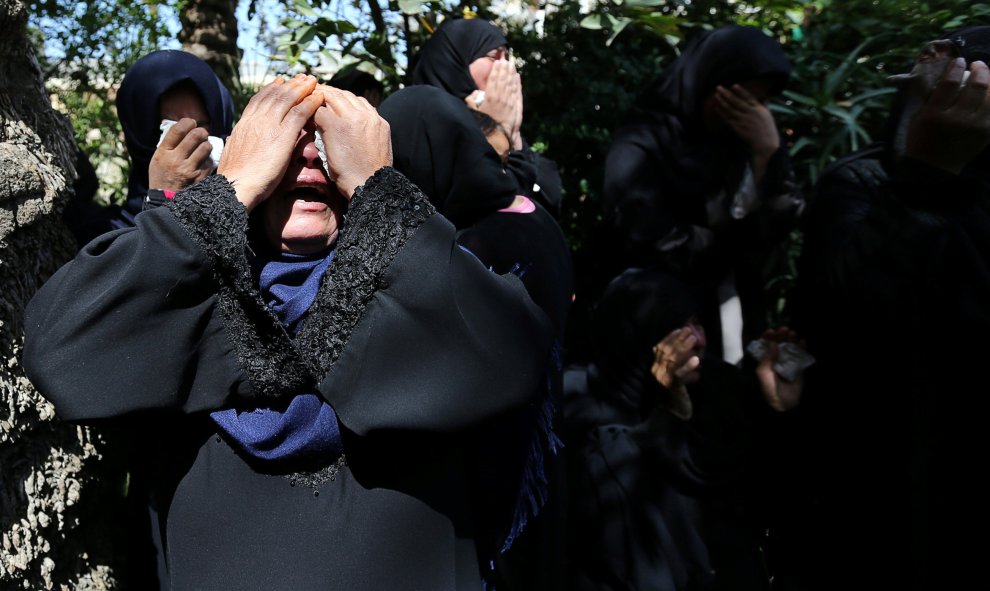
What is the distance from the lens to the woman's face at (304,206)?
1580mm

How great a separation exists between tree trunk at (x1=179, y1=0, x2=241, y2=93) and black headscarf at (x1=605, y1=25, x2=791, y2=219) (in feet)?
6.73

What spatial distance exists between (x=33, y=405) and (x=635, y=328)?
2010 mm

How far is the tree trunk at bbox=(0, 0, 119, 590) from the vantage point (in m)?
2.01

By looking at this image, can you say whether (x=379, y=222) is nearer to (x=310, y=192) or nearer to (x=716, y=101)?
(x=310, y=192)

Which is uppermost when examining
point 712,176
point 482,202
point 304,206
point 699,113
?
point 304,206

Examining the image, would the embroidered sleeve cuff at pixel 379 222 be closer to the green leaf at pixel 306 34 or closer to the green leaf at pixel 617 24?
the green leaf at pixel 306 34

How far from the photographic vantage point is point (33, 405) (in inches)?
81.8

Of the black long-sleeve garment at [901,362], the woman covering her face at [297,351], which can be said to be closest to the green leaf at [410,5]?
the black long-sleeve garment at [901,362]

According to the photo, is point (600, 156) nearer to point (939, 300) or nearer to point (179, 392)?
point (939, 300)

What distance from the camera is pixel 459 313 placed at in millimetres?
1477

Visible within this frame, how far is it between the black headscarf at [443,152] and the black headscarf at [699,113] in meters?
1.29

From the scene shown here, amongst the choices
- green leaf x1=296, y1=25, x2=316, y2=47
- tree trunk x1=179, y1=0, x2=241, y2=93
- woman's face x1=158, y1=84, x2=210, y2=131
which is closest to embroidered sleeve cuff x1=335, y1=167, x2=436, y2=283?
woman's face x1=158, y1=84, x2=210, y2=131

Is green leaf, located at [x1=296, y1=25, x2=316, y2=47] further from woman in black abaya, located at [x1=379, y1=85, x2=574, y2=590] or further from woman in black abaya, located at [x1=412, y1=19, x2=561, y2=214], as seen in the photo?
woman in black abaya, located at [x1=379, y1=85, x2=574, y2=590]

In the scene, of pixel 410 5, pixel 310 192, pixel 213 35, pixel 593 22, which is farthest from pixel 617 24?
pixel 310 192
